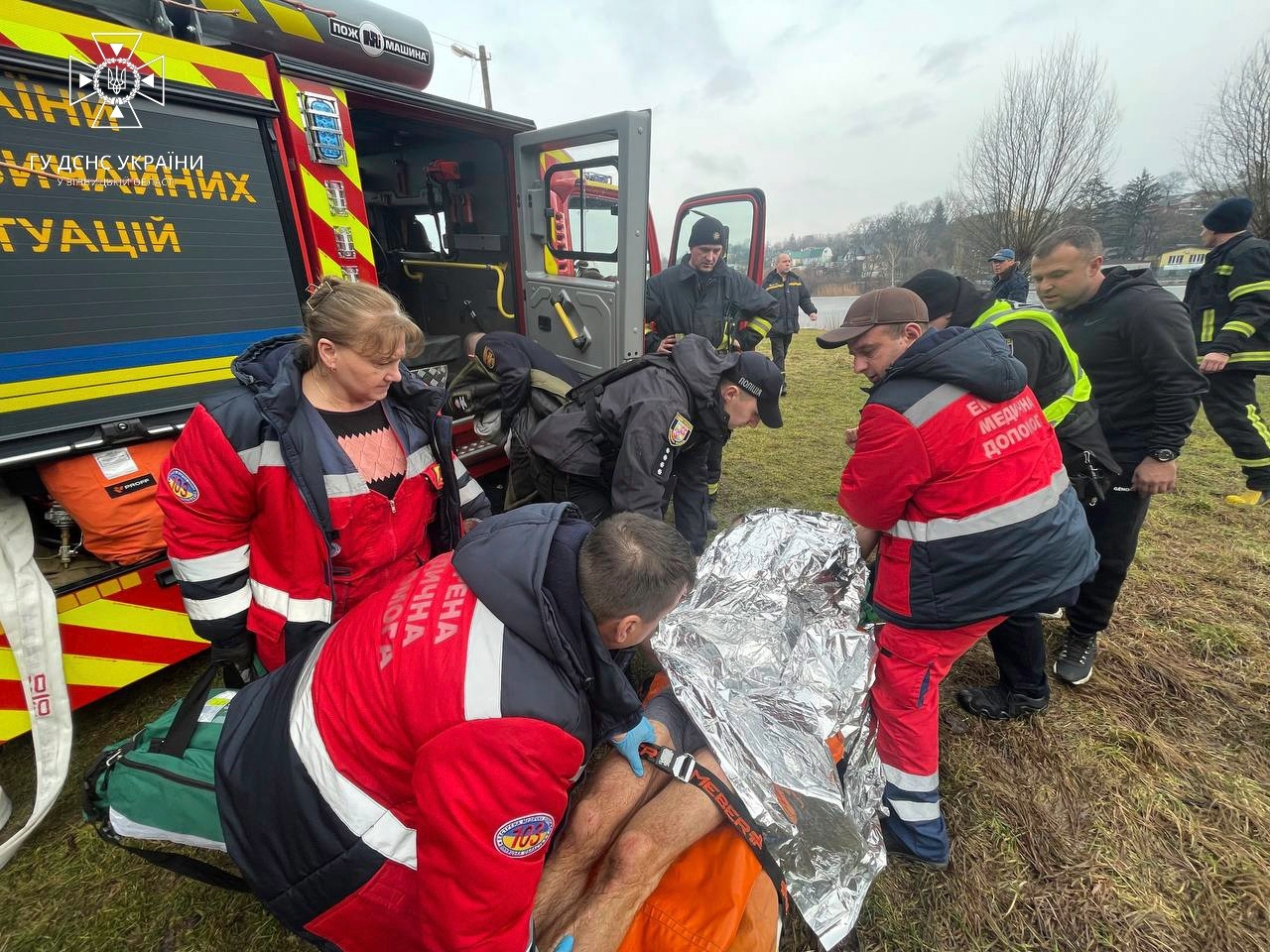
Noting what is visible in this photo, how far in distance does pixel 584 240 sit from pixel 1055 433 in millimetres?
2627

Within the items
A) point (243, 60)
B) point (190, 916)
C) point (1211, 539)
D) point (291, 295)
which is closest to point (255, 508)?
point (291, 295)

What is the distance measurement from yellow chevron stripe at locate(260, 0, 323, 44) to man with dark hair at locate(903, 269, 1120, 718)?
302 cm

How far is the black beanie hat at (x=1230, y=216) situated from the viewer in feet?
13.1

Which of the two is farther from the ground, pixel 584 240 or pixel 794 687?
pixel 584 240

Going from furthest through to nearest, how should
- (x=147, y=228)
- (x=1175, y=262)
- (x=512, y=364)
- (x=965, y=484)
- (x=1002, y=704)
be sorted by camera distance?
(x=1175, y=262), (x=512, y=364), (x=1002, y=704), (x=147, y=228), (x=965, y=484)

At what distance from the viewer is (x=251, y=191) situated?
2049mm

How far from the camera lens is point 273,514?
5.14 ft

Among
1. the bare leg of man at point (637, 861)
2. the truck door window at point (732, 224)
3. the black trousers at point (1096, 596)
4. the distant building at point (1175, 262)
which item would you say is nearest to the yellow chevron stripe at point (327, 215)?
the bare leg of man at point (637, 861)

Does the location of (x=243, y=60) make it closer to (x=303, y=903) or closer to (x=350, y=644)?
(x=350, y=644)

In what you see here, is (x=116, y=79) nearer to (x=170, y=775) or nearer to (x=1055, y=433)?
(x=170, y=775)

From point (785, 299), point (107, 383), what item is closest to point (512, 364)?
point (107, 383)

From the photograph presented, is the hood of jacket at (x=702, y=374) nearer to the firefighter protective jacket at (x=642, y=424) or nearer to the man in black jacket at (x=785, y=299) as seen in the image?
the firefighter protective jacket at (x=642, y=424)

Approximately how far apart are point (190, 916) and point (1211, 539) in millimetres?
5929

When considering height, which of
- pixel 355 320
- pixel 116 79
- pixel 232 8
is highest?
pixel 232 8
